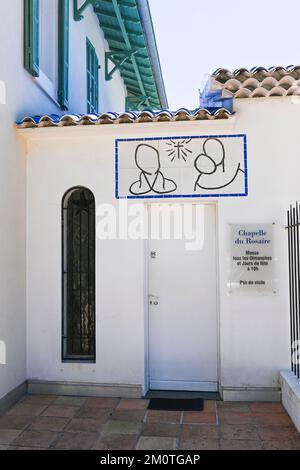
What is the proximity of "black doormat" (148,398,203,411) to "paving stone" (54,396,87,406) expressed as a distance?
89 cm

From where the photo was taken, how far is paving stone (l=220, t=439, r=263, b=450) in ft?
13.9

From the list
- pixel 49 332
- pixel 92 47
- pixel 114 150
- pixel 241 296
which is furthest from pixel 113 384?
pixel 92 47

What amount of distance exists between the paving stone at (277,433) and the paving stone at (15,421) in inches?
101

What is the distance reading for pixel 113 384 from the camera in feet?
18.8

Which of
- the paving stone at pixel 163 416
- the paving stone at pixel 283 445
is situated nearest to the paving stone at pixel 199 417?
the paving stone at pixel 163 416

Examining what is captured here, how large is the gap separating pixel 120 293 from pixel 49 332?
1121 millimetres

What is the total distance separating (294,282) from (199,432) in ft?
6.95

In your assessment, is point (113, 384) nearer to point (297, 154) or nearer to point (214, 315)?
point (214, 315)

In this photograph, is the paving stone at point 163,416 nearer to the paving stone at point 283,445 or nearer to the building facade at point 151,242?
the building facade at point 151,242

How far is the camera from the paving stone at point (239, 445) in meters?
4.25

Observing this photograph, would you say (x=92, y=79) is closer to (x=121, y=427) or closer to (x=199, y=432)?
(x=121, y=427)

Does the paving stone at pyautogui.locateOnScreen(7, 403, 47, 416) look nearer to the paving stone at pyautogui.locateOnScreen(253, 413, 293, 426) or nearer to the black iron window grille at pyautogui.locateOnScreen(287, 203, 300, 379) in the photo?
the paving stone at pyautogui.locateOnScreen(253, 413, 293, 426)

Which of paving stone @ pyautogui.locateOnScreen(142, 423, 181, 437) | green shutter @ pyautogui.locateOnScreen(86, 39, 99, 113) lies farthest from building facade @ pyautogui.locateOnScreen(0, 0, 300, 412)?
green shutter @ pyautogui.locateOnScreen(86, 39, 99, 113)

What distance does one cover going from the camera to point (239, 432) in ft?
15.1
